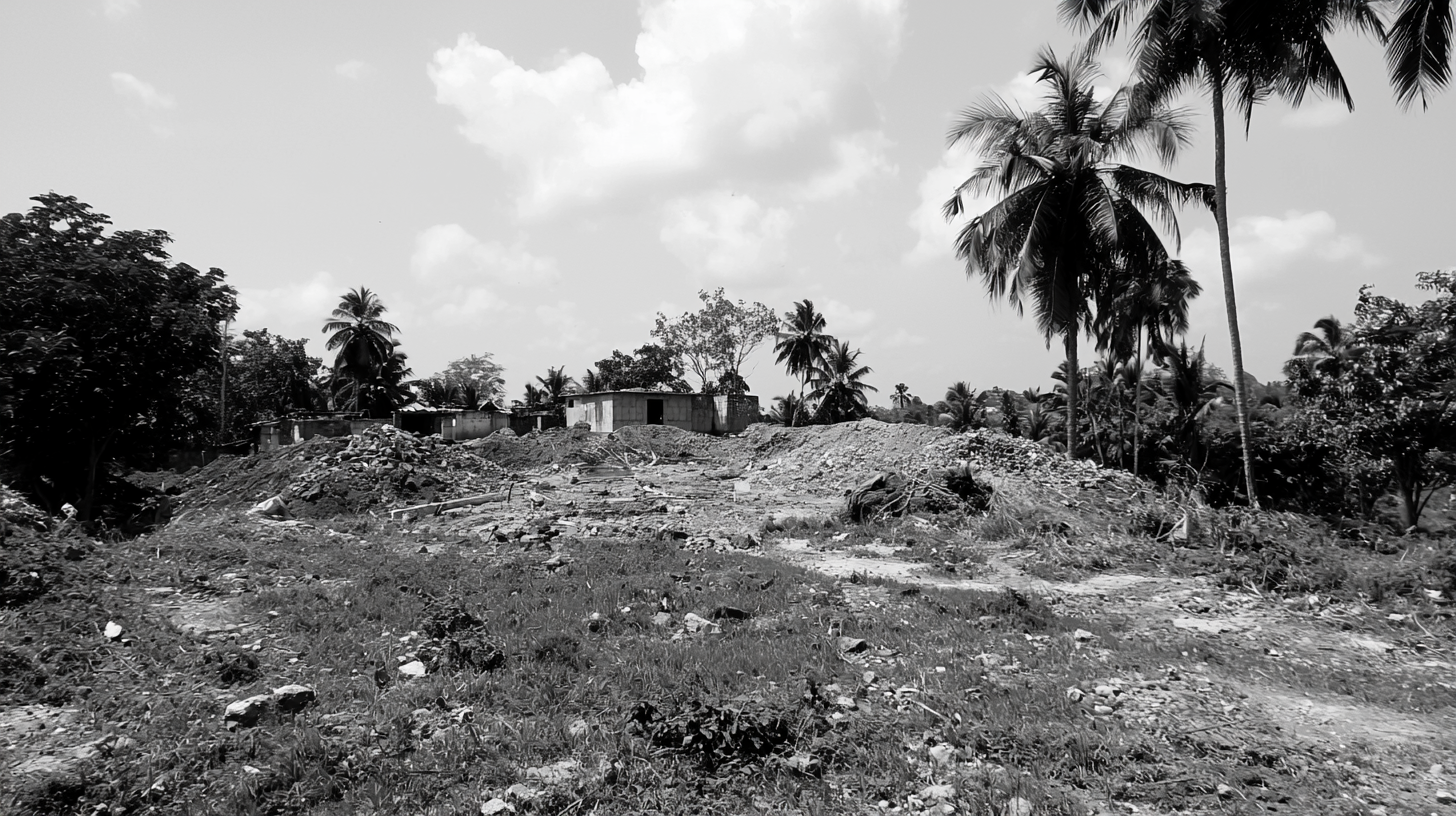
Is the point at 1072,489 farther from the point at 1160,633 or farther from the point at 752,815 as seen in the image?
the point at 752,815

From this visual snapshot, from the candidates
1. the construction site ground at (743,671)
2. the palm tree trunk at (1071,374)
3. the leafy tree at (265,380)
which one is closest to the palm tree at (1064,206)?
the palm tree trunk at (1071,374)

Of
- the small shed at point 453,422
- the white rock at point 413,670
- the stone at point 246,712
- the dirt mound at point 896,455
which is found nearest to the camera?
the stone at point 246,712

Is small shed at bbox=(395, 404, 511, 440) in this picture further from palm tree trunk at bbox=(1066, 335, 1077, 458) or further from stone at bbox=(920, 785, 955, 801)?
stone at bbox=(920, 785, 955, 801)

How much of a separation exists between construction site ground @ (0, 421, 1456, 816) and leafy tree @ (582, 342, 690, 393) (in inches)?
1236

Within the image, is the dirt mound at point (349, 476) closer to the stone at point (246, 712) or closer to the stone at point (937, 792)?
the stone at point (246, 712)

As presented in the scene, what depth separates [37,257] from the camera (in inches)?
496

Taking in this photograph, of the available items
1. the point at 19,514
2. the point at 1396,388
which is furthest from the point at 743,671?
the point at 1396,388

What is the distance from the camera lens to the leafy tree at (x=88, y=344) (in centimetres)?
1218

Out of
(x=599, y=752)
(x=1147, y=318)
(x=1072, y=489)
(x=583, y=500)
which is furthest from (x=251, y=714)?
(x=1147, y=318)

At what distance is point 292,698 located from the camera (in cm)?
428

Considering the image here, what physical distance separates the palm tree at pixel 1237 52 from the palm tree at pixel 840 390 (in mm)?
24653

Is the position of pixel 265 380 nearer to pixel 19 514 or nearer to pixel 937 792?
pixel 19 514

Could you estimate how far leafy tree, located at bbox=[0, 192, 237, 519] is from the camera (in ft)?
40.0

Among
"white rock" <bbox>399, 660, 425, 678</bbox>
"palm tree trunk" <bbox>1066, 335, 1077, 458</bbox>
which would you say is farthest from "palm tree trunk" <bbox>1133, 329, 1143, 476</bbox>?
"white rock" <bbox>399, 660, 425, 678</bbox>
